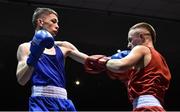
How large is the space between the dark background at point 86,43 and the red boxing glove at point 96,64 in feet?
9.64

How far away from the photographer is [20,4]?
5.48m

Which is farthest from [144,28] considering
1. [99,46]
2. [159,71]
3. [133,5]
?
[99,46]

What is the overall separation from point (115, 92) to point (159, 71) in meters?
5.44

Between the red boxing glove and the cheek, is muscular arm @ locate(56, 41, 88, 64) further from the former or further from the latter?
the cheek

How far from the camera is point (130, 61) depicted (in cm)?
234

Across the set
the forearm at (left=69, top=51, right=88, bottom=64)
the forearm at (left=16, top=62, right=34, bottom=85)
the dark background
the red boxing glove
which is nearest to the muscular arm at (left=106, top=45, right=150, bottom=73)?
the red boxing glove

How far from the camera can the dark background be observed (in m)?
5.52

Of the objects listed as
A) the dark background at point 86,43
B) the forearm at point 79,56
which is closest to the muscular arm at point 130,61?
the forearm at point 79,56

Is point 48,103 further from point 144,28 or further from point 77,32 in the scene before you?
point 77,32

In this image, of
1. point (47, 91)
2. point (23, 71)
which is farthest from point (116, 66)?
point (23, 71)

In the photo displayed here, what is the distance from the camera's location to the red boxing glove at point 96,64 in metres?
2.57

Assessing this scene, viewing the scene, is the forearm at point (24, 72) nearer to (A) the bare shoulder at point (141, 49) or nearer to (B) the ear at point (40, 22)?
(B) the ear at point (40, 22)

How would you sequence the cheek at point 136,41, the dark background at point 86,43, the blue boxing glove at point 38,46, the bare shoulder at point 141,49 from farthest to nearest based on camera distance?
the dark background at point 86,43
the cheek at point 136,41
the bare shoulder at point 141,49
the blue boxing glove at point 38,46

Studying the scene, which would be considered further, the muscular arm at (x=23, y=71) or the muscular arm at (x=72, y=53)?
the muscular arm at (x=72, y=53)
